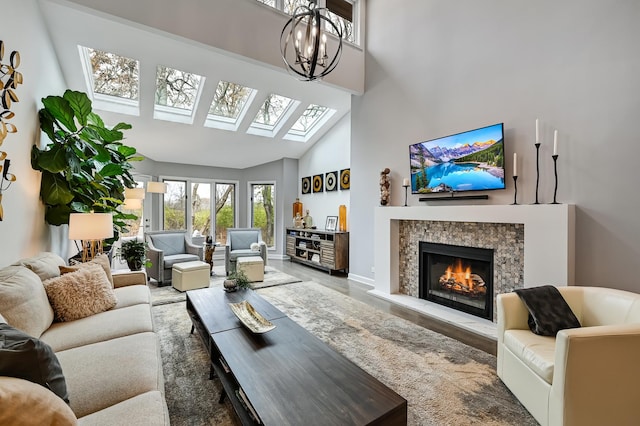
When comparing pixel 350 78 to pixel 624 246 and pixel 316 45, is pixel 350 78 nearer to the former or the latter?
pixel 316 45

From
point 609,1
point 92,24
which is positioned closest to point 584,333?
point 609,1

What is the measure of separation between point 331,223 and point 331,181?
3.17ft

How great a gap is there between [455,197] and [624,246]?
153cm

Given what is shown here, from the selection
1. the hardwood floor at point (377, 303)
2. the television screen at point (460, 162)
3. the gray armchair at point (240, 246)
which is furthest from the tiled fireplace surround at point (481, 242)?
the gray armchair at point (240, 246)

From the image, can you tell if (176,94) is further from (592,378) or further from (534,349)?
(592,378)

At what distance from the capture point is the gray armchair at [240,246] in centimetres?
564

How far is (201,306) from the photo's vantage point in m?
2.60

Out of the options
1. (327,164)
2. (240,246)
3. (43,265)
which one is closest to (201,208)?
(240,246)

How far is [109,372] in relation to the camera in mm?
1455

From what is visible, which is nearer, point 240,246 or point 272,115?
point 240,246

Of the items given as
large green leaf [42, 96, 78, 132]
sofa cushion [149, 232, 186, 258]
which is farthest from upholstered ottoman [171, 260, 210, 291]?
large green leaf [42, 96, 78, 132]

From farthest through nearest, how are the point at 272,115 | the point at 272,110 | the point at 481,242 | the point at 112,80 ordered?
1. the point at 272,115
2. the point at 272,110
3. the point at 112,80
4. the point at 481,242

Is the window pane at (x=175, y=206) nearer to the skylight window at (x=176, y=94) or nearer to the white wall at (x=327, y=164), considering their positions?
the skylight window at (x=176, y=94)

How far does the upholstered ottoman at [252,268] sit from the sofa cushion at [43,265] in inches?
101
